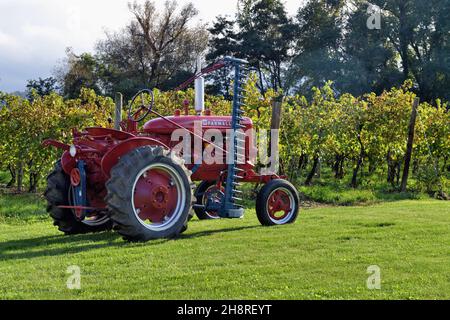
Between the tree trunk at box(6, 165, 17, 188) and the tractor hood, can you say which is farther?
the tree trunk at box(6, 165, 17, 188)

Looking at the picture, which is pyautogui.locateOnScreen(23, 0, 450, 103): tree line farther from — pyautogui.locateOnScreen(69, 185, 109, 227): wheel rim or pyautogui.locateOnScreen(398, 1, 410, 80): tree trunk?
pyautogui.locateOnScreen(69, 185, 109, 227): wheel rim

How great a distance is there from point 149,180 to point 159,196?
10.0 inches

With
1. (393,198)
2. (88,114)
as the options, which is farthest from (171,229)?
(393,198)

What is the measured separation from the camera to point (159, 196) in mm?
7801

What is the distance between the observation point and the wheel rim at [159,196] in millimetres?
7668

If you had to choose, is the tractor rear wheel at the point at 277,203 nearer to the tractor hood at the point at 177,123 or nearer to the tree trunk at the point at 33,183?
the tractor hood at the point at 177,123

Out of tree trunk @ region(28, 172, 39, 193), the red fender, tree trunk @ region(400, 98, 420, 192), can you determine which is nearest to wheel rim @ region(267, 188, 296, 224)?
the red fender

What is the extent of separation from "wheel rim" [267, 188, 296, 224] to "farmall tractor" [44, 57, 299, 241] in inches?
0.6

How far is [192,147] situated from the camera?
8969mm

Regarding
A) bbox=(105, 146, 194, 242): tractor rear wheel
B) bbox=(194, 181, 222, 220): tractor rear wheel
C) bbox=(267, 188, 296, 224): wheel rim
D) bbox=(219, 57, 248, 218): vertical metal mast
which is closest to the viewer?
bbox=(105, 146, 194, 242): tractor rear wheel

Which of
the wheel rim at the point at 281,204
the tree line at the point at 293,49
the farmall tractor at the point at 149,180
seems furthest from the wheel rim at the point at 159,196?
the tree line at the point at 293,49

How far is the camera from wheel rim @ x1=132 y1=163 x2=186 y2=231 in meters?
7.67
